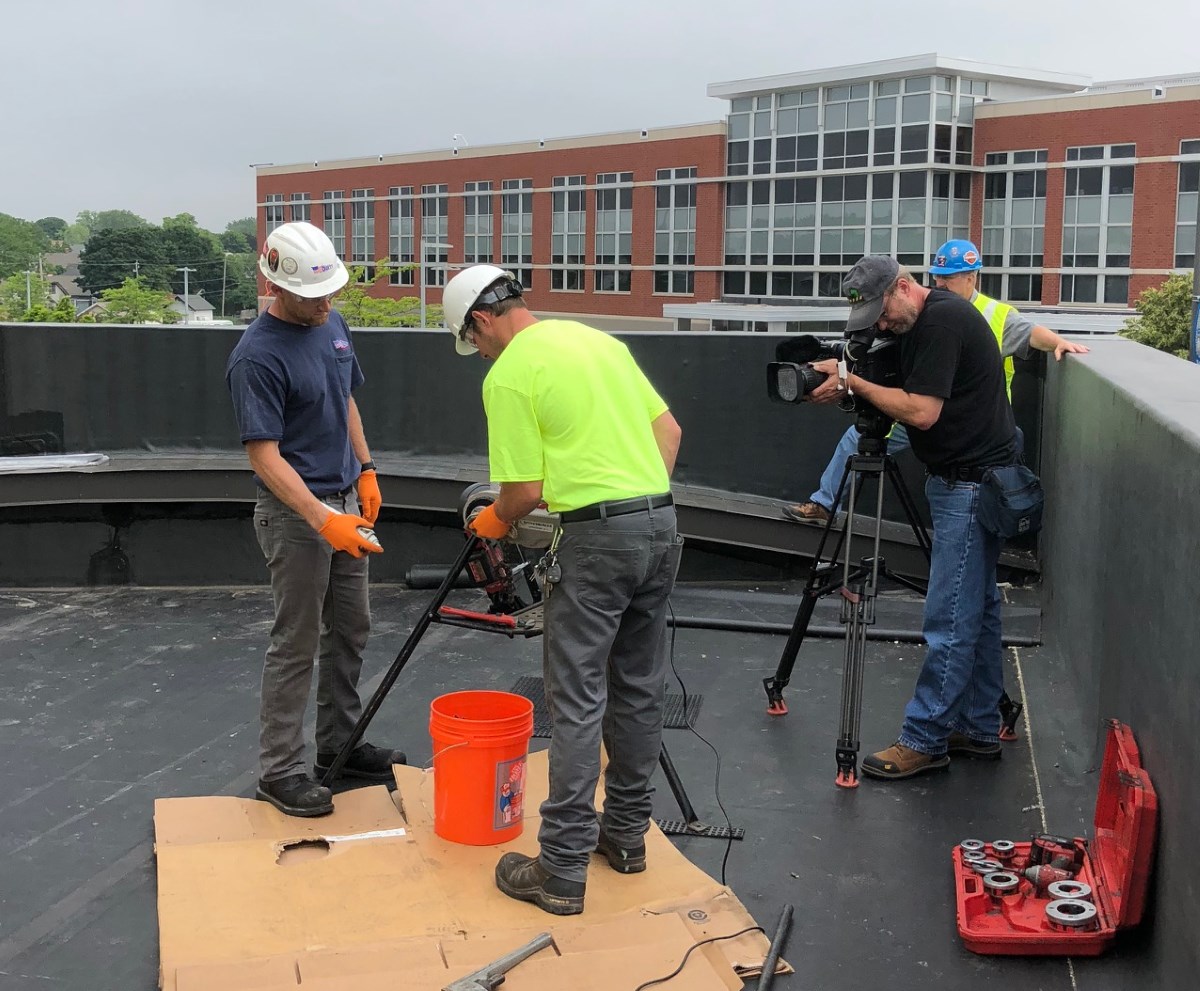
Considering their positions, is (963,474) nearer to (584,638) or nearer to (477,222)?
(584,638)

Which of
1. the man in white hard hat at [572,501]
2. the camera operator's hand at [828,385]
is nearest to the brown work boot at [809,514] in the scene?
the camera operator's hand at [828,385]

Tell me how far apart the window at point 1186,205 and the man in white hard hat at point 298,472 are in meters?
51.2

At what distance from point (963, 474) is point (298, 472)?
6.96 ft

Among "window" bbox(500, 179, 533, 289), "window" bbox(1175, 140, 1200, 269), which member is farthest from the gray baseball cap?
"window" bbox(500, 179, 533, 289)

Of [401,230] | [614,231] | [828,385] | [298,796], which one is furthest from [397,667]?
[401,230]

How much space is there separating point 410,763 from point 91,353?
13.9ft

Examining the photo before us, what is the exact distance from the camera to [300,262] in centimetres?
359

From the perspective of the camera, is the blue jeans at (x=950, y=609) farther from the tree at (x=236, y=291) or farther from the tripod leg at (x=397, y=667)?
the tree at (x=236, y=291)

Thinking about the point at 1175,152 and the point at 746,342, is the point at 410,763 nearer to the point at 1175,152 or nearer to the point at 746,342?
the point at 746,342

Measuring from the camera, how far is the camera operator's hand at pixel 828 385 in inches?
157

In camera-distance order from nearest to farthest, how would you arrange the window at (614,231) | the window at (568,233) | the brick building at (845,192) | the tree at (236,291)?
the brick building at (845,192) < the window at (614,231) < the window at (568,233) < the tree at (236,291)

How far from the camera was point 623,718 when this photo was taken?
330cm

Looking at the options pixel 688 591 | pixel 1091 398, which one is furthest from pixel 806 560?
pixel 1091 398

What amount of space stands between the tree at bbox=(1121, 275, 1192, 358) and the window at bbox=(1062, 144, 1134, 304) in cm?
1567
